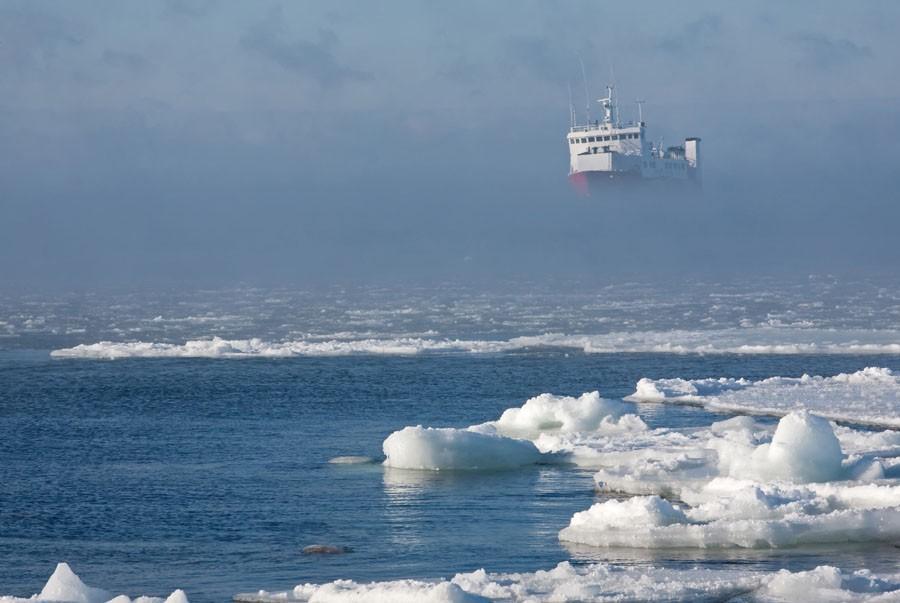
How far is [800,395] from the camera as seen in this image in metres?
28.0

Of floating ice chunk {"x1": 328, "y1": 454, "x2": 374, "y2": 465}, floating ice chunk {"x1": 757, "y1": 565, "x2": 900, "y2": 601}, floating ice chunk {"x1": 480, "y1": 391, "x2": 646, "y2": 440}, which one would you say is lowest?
floating ice chunk {"x1": 757, "y1": 565, "x2": 900, "y2": 601}

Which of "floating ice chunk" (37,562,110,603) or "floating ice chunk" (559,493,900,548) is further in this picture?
"floating ice chunk" (559,493,900,548)

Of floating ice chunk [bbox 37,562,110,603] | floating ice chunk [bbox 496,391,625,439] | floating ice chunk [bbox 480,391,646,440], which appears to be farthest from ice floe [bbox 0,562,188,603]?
floating ice chunk [bbox 496,391,625,439]

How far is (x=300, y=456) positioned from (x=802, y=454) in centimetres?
826

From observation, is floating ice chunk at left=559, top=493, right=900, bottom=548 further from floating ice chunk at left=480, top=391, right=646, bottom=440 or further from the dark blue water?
floating ice chunk at left=480, top=391, right=646, bottom=440

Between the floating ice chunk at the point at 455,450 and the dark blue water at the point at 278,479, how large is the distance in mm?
323

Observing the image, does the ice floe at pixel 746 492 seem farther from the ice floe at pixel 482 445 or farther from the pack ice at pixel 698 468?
the ice floe at pixel 482 445

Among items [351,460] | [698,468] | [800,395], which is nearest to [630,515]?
[698,468]

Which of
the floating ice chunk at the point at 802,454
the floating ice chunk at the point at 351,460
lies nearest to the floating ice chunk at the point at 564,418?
the floating ice chunk at the point at 351,460

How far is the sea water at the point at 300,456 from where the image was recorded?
52.4ft

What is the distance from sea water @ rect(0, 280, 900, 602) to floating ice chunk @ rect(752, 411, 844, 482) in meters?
2.43

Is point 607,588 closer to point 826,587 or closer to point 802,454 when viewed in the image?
point 826,587

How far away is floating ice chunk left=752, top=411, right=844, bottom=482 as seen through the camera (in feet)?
60.2

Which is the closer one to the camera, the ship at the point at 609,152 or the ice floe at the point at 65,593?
the ice floe at the point at 65,593
